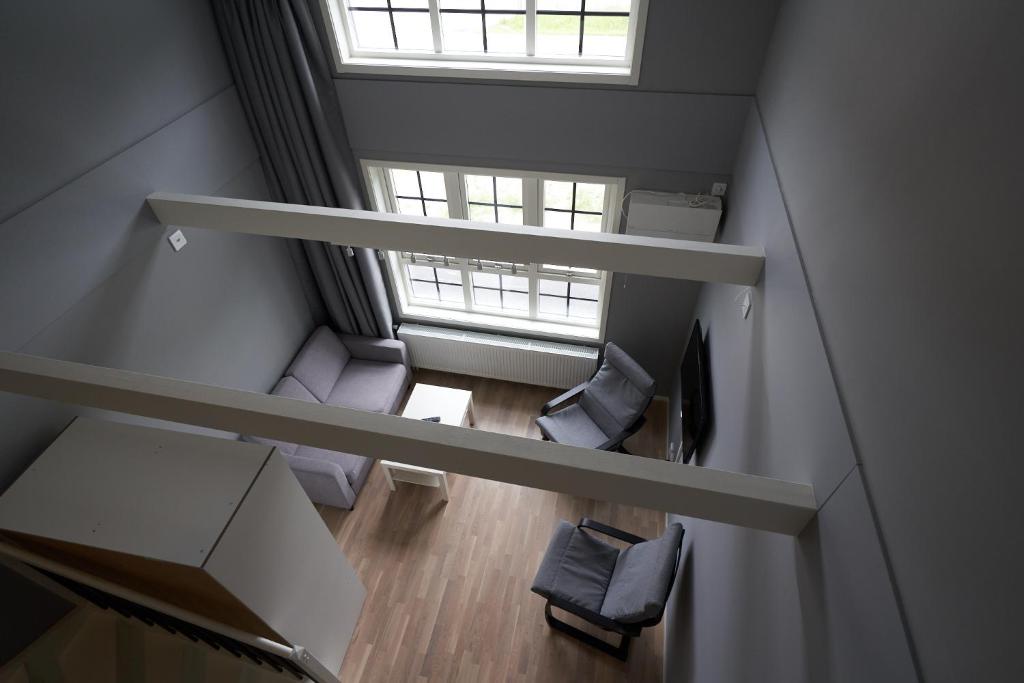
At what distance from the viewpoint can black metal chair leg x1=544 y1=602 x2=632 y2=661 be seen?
3.64m

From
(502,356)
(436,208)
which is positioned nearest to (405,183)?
(436,208)

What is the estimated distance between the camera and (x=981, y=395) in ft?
3.54

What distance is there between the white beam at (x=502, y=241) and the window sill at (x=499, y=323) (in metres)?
2.33

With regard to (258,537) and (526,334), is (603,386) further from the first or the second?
(258,537)

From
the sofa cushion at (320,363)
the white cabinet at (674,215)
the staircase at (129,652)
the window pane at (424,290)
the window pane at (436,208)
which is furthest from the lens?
the window pane at (424,290)

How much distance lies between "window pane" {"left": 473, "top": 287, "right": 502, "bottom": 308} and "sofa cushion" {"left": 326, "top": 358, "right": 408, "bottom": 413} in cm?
99

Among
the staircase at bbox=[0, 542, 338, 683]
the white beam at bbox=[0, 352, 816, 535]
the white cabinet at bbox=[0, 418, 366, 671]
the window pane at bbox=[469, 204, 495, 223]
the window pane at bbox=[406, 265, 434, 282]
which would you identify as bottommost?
the staircase at bbox=[0, 542, 338, 683]

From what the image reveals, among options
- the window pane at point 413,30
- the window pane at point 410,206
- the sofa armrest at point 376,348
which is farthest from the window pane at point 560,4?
the sofa armrest at point 376,348

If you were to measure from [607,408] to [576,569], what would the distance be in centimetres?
136

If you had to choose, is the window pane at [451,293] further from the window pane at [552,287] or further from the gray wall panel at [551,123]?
the gray wall panel at [551,123]

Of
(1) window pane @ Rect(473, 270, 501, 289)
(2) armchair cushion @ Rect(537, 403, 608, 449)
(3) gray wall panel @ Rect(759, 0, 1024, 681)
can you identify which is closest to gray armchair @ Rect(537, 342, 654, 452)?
(2) armchair cushion @ Rect(537, 403, 608, 449)

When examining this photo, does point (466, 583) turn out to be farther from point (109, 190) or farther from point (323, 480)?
point (109, 190)

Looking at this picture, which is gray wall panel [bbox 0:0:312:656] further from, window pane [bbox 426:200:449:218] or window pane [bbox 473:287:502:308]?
window pane [bbox 473:287:502:308]

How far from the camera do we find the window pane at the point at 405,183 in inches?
180
